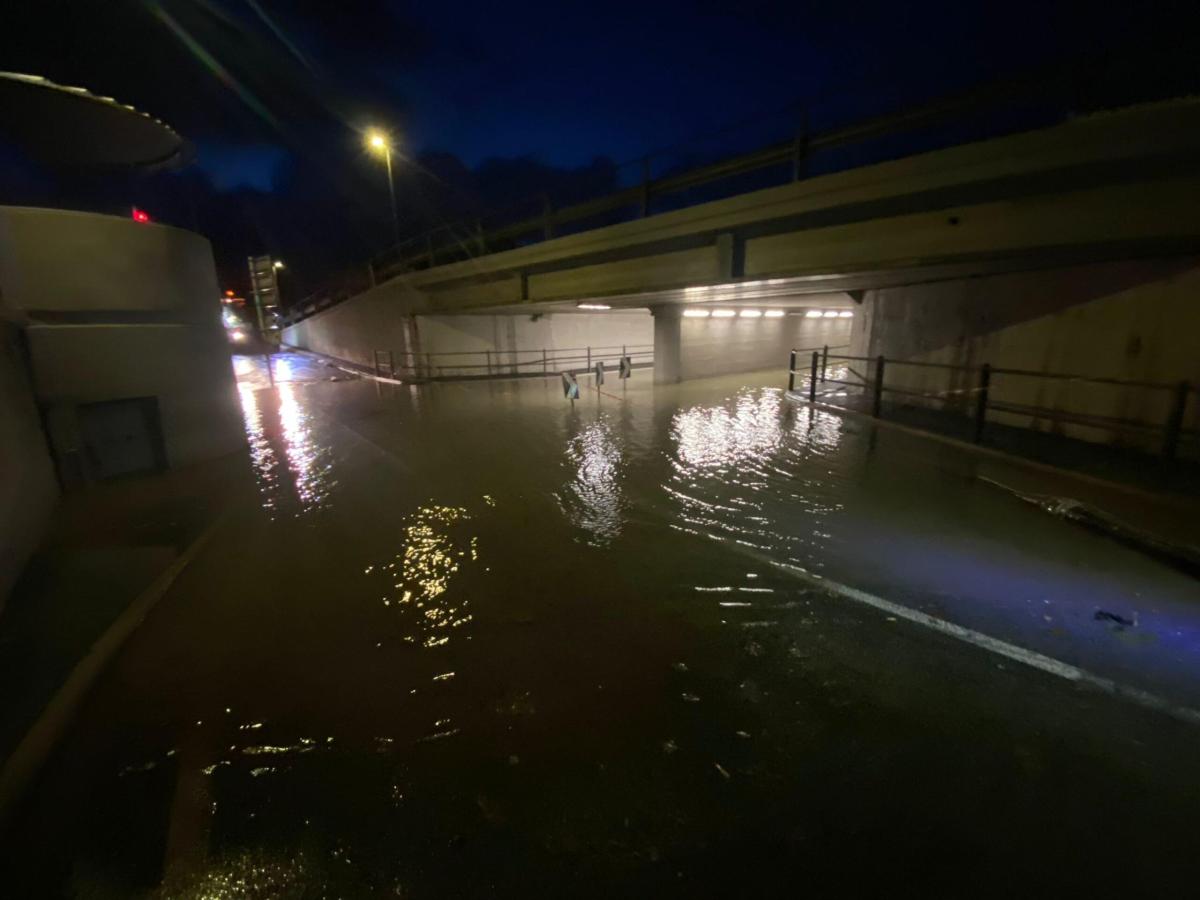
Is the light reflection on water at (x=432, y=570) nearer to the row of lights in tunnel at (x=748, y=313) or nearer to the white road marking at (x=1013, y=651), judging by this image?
the white road marking at (x=1013, y=651)

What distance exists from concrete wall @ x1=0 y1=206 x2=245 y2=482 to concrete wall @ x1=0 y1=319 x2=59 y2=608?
424mm

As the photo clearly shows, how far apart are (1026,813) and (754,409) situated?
11.2 meters

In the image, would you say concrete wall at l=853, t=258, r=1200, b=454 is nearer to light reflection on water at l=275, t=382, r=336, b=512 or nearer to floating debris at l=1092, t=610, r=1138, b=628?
floating debris at l=1092, t=610, r=1138, b=628

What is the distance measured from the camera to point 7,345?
654cm

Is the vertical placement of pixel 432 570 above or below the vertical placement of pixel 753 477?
below

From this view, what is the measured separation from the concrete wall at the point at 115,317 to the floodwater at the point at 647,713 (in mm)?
3567

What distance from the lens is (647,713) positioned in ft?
10.8

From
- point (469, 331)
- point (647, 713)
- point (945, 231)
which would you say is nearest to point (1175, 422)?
point (945, 231)

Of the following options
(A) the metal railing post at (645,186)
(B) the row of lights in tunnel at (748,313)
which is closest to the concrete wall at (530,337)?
(B) the row of lights in tunnel at (748,313)

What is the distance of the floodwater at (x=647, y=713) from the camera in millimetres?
2422

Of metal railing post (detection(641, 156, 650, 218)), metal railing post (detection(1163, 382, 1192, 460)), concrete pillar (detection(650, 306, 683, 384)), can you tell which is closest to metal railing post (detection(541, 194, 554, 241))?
metal railing post (detection(641, 156, 650, 218))

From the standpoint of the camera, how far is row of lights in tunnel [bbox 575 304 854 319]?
65.0 ft

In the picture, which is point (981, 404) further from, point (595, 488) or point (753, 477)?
point (595, 488)

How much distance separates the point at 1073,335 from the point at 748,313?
13.3 meters
